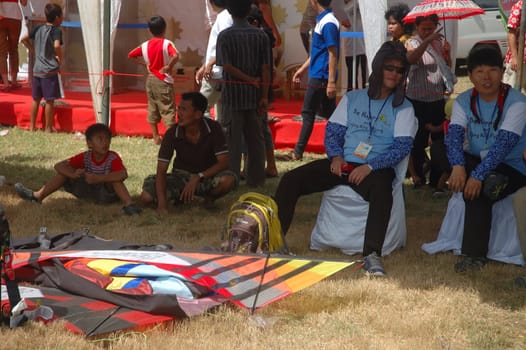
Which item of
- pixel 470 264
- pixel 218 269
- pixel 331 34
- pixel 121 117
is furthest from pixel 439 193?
pixel 121 117

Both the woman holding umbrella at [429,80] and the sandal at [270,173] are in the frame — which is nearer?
the woman holding umbrella at [429,80]

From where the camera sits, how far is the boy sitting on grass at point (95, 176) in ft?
22.0

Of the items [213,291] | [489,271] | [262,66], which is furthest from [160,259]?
[262,66]

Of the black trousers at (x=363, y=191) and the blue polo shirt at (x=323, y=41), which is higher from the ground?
the blue polo shirt at (x=323, y=41)

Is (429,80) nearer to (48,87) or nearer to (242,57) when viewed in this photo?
(242,57)

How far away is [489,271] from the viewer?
5.19 m

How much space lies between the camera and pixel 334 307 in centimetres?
445

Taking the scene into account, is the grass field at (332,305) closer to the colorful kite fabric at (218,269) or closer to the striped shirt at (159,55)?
the colorful kite fabric at (218,269)

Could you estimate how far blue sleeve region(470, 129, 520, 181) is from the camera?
17.5ft

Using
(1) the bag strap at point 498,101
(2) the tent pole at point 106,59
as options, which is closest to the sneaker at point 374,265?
(1) the bag strap at point 498,101

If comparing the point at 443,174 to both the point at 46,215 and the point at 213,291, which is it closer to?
the point at 46,215

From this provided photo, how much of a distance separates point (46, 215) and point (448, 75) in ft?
11.1

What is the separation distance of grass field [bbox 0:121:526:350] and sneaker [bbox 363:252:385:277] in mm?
71

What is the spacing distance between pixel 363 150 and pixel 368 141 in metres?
0.08
